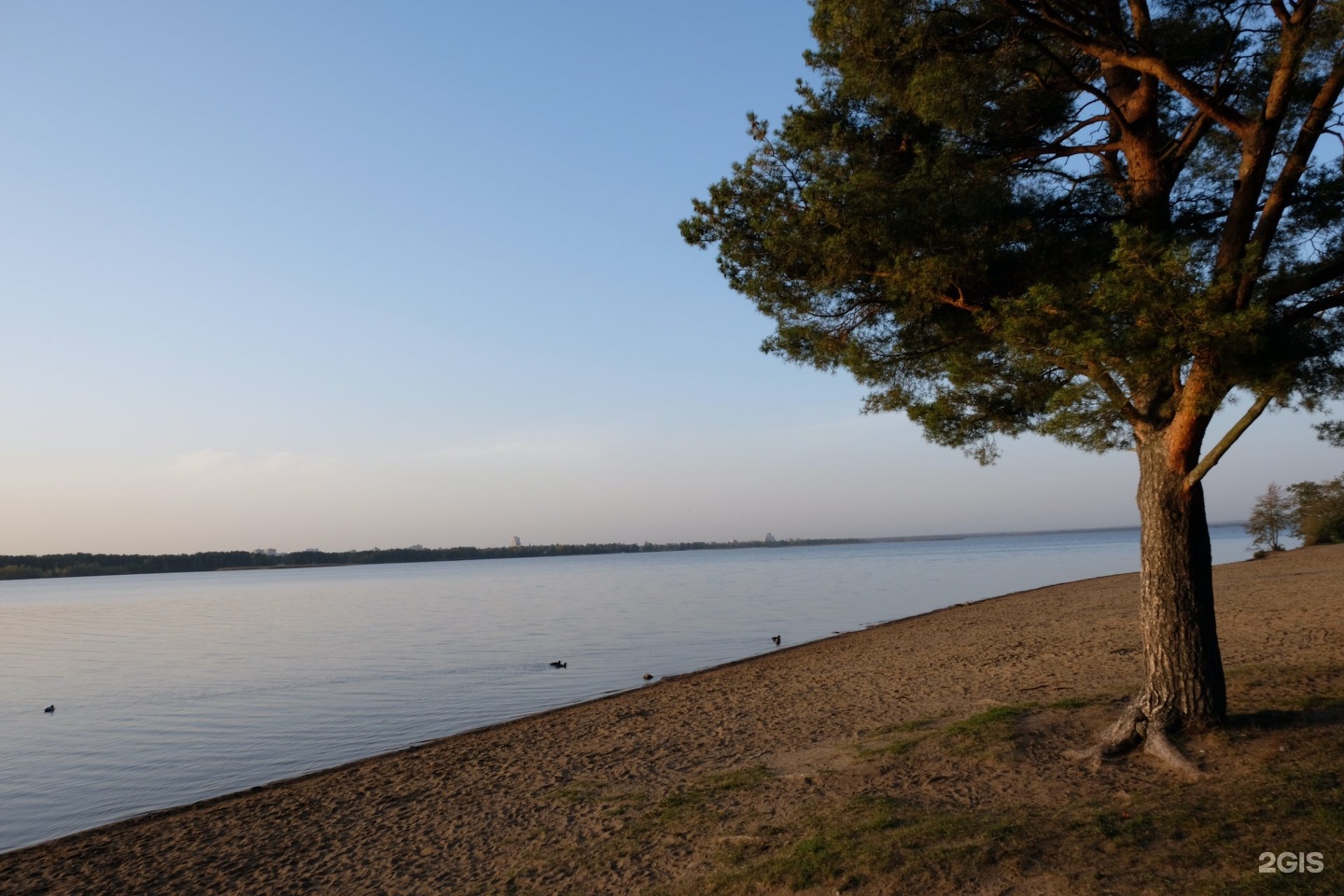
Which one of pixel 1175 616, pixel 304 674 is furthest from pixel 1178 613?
pixel 304 674

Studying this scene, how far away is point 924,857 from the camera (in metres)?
5.31

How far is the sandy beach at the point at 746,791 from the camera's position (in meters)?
5.73

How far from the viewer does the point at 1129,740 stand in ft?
22.7

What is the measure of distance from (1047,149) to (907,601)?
31032 mm

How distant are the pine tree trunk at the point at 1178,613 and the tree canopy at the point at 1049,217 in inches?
21.2

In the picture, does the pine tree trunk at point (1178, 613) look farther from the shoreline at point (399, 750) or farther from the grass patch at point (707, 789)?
the shoreline at point (399, 750)

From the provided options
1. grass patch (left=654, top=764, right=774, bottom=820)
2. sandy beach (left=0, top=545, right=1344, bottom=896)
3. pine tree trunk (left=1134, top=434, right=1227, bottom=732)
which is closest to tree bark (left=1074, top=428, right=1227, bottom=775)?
pine tree trunk (left=1134, top=434, right=1227, bottom=732)

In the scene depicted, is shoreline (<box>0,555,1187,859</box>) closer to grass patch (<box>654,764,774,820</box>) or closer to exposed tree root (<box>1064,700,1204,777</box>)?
grass patch (<box>654,764,774,820</box>)

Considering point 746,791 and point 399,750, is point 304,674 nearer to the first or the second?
point 399,750

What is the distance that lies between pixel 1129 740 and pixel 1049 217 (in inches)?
179

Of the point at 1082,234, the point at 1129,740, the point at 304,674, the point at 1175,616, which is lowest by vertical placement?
the point at 304,674

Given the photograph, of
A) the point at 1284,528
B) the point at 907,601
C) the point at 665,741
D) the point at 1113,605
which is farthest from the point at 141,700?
the point at 1284,528

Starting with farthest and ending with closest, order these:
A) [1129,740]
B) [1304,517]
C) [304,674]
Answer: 1. [1304,517]
2. [304,674]
3. [1129,740]

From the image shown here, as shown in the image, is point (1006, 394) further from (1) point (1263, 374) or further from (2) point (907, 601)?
(2) point (907, 601)
